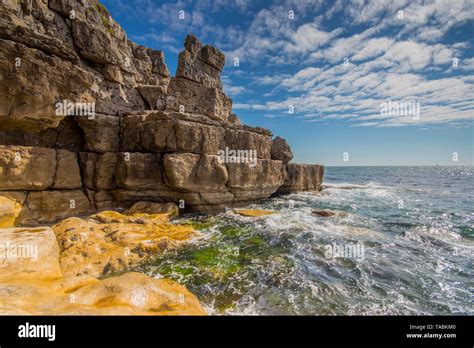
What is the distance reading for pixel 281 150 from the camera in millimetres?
32469

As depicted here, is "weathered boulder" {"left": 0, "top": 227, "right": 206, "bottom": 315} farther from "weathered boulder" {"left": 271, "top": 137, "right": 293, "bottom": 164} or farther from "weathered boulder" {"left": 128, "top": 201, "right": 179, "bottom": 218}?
"weathered boulder" {"left": 271, "top": 137, "right": 293, "bottom": 164}

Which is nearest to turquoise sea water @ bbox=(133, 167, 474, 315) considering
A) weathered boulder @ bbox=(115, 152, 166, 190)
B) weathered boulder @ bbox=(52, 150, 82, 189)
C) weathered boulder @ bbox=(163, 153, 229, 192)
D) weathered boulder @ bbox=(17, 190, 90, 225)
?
weathered boulder @ bbox=(163, 153, 229, 192)

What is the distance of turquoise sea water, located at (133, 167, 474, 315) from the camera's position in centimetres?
789

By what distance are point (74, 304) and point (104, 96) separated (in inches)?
752

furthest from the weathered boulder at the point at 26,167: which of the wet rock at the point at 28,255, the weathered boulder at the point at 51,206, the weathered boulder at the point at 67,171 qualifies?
the wet rock at the point at 28,255

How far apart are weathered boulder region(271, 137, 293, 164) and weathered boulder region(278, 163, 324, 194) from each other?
7.60 ft

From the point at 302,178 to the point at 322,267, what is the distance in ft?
87.3

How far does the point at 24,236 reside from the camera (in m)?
9.03

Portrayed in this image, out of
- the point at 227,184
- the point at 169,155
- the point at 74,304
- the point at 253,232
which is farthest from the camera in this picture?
the point at 227,184

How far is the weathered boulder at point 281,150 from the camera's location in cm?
3231

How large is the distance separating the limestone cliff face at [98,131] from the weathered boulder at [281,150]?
175 inches

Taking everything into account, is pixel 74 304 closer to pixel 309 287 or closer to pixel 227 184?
pixel 309 287

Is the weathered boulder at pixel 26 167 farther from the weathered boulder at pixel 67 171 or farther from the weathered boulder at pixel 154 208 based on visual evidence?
the weathered boulder at pixel 154 208
